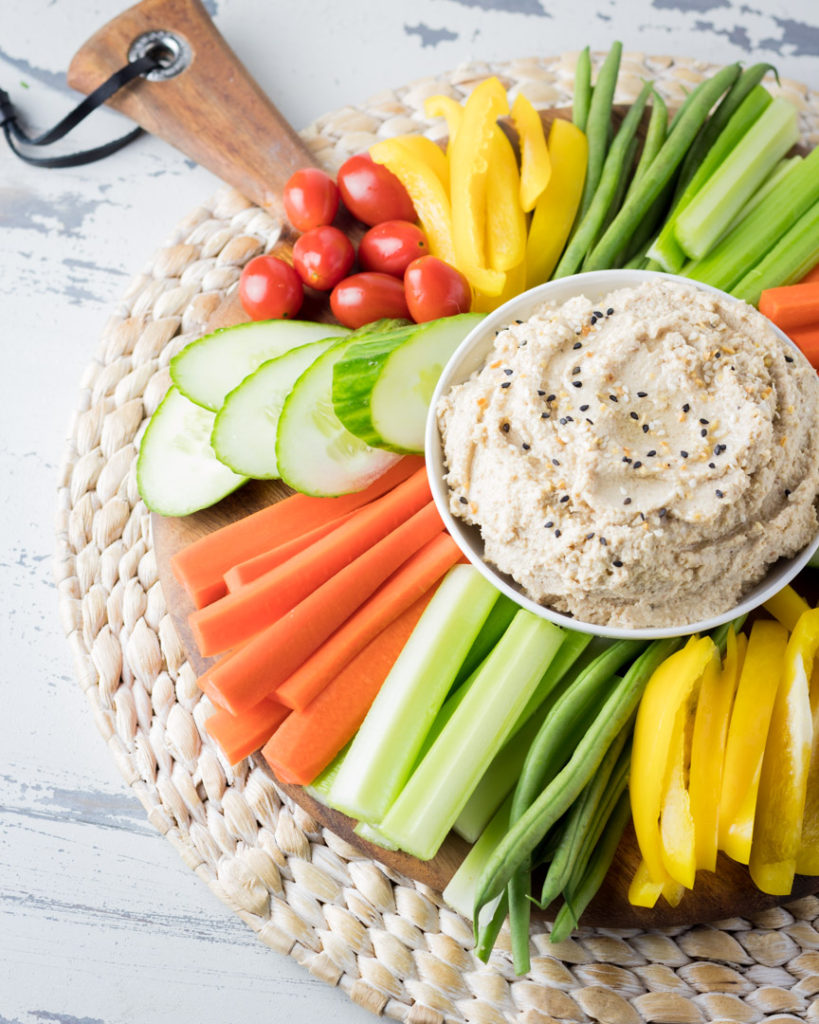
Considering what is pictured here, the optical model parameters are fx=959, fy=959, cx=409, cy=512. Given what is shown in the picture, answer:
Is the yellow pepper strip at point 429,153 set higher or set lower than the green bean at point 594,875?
higher

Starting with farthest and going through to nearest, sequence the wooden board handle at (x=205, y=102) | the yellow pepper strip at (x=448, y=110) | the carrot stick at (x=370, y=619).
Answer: the wooden board handle at (x=205, y=102) < the yellow pepper strip at (x=448, y=110) < the carrot stick at (x=370, y=619)

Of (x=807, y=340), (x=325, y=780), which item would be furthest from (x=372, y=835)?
(x=807, y=340)

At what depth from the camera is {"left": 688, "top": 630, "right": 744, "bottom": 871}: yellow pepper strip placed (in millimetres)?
2570

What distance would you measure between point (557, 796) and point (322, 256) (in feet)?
6.51

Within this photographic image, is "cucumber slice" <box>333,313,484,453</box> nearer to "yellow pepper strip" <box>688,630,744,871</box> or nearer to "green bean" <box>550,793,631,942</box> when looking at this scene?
"yellow pepper strip" <box>688,630,744,871</box>

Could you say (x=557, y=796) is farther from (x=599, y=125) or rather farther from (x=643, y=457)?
(x=599, y=125)

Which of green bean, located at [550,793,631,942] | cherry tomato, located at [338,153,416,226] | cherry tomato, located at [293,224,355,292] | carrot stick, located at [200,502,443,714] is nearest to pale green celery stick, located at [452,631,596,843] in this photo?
green bean, located at [550,793,631,942]

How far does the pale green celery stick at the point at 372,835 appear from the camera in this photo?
279cm

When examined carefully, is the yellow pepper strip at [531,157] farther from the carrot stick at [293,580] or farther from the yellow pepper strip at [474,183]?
the carrot stick at [293,580]

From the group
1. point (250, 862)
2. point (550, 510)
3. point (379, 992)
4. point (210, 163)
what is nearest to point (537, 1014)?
point (379, 992)

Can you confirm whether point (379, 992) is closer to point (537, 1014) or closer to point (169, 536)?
point (537, 1014)

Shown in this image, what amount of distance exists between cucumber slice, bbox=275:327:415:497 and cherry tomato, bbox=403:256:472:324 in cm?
22

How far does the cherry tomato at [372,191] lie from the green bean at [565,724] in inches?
70.1

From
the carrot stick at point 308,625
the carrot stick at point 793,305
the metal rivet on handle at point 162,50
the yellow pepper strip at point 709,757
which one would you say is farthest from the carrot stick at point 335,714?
the metal rivet on handle at point 162,50
